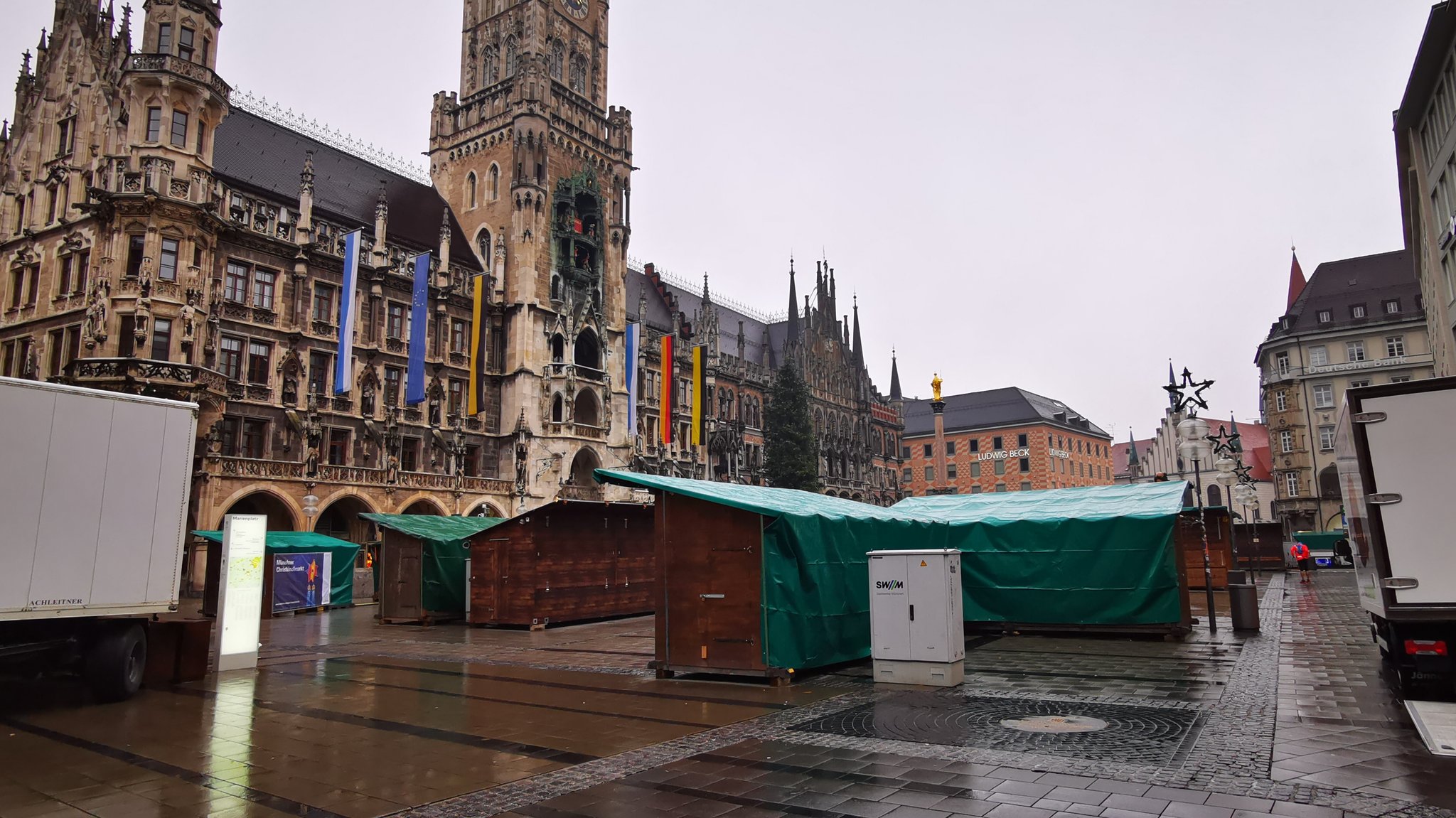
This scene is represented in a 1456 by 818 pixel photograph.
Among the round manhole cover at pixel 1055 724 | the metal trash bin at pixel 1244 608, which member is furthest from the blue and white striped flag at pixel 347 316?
the round manhole cover at pixel 1055 724

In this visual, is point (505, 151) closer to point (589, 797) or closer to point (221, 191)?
point (221, 191)

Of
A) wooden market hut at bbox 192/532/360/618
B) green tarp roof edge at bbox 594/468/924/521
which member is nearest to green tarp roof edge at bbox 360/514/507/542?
wooden market hut at bbox 192/532/360/618

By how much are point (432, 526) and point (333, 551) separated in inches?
215

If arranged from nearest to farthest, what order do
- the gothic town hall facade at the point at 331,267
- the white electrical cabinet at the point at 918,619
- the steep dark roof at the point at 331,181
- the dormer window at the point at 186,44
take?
1. the white electrical cabinet at the point at 918,619
2. the gothic town hall facade at the point at 331,267
3. the dormer window at the point at 186,44
4. the steep dark roof at the point at 331,181

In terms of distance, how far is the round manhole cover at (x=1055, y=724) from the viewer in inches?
353

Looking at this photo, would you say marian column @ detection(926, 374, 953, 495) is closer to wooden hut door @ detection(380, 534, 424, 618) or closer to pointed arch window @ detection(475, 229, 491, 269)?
wooden hut door @ detection(380, 534, 424, 618)

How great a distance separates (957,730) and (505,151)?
47.3 meters

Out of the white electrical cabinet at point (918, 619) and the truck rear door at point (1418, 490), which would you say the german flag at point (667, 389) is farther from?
the truck rear door at point (1418, 490)

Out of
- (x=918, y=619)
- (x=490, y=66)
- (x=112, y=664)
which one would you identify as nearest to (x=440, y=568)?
(x=112, y=664)

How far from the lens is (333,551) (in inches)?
1244

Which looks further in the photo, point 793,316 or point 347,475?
point 793,316

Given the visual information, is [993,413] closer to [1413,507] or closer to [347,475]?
[347,475]

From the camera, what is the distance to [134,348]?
3125 cm

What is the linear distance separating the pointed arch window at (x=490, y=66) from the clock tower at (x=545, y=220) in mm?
111
